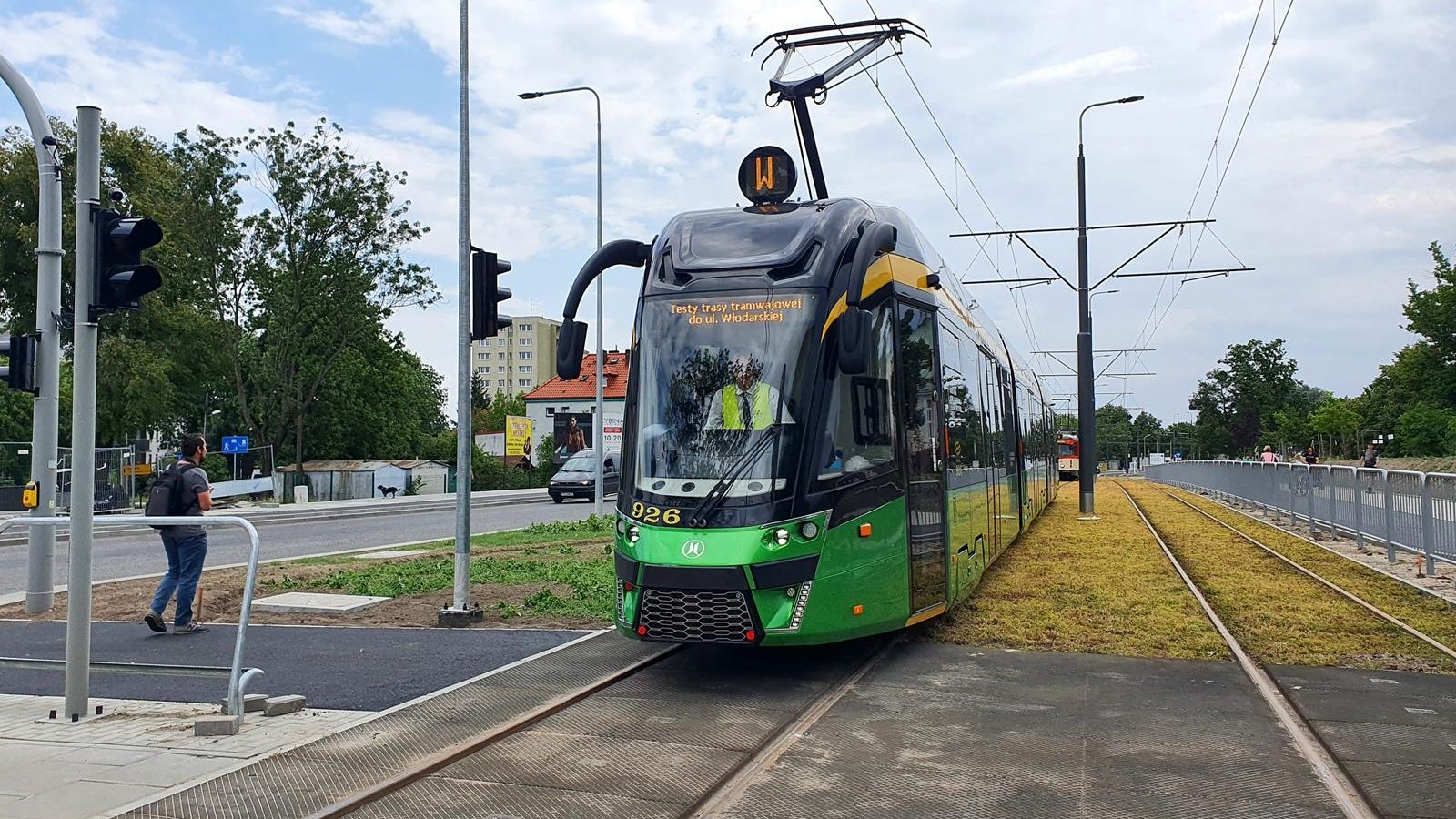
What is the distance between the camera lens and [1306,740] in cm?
611

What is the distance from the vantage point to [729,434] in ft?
25.1

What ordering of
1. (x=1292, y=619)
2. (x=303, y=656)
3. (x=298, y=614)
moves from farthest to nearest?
1. (x=298, y=614)
2. (x=1292, y=619)
3. (x=303, y=656)

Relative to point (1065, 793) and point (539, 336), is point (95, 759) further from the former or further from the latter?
point (539, 336)

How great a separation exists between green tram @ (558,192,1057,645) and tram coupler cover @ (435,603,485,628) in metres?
2.82

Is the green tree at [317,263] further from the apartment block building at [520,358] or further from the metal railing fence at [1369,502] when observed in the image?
the apartment block building at [520,358]

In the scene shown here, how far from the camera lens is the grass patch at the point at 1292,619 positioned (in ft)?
27.7

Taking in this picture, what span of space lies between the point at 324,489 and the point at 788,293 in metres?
47.5

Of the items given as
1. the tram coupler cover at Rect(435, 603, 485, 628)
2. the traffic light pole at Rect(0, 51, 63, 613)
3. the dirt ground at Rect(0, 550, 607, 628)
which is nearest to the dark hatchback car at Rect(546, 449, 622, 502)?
the dirt ground at Rect(0, 550, 607, 628)

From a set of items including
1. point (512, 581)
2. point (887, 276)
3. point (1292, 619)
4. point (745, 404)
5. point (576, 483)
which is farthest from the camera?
point (576, 483)

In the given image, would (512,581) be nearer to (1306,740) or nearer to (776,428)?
(776,428)

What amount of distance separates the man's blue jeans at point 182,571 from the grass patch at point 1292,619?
846cm

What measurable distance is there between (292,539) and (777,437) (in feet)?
59.6

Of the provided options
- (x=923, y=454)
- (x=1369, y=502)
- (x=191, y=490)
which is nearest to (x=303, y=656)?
(x=191, y=490)

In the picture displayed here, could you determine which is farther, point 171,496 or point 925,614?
point 171,496
